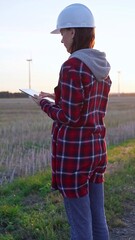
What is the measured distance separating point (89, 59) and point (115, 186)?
15.1 feet

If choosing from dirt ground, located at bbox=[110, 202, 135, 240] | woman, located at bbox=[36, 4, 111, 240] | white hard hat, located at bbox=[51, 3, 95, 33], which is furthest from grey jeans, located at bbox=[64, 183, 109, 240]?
dirt ground, located at bbox=[110, 202, 135, 240]

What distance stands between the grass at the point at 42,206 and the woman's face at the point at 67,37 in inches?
94.1

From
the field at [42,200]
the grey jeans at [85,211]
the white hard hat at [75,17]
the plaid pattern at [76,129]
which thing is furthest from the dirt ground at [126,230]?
the white hard hat at [75,17]

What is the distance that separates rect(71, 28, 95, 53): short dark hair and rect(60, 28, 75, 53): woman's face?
24mm

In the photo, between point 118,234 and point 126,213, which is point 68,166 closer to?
point 118,234

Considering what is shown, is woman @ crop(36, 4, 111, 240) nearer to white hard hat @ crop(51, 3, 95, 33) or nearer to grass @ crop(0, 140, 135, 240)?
white hard hat @ crop(51, 3, 95, 33)

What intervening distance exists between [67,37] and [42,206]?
11.2 feet

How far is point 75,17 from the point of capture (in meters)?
3.12

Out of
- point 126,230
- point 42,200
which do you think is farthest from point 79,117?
point 42,200

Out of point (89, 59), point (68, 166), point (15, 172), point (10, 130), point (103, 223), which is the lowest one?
point (10, 130)

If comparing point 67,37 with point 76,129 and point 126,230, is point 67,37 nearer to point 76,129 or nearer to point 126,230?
point 76,129

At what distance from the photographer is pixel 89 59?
3.08 metres

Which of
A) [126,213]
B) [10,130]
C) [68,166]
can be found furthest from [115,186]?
[10,130]

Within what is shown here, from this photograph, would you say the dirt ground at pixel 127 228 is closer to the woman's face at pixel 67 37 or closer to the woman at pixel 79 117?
the woman at pixel 79 117
